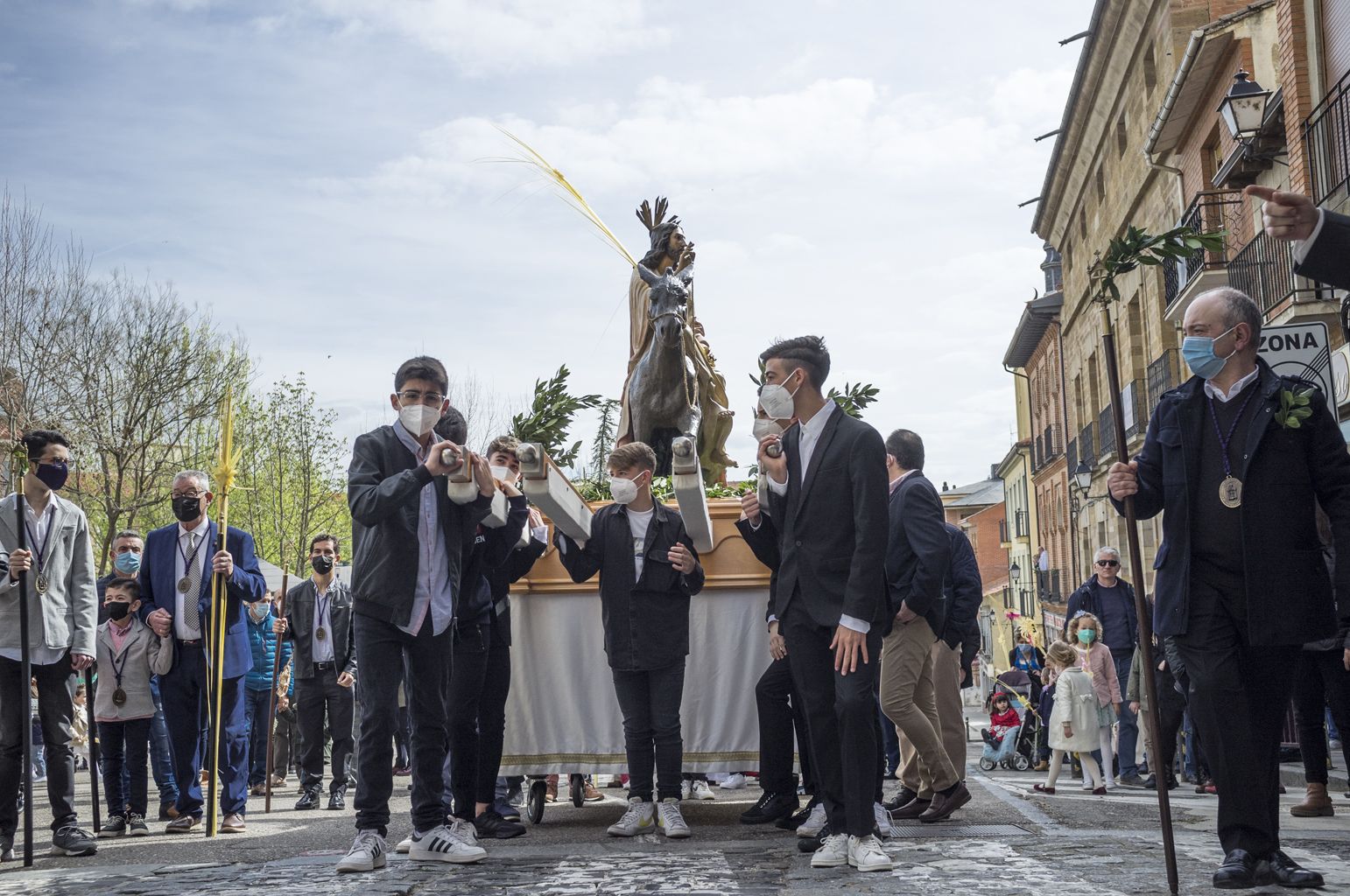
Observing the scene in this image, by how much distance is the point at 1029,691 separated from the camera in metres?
14.8

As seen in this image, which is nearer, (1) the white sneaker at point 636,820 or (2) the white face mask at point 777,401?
(2) the white face mask at point 777,401

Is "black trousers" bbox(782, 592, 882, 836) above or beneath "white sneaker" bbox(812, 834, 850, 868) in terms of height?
above

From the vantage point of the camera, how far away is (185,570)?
830cm

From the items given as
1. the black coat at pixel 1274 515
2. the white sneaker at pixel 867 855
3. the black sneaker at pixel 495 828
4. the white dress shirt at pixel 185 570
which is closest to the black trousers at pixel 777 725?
the black sneaker at pixel 495 828

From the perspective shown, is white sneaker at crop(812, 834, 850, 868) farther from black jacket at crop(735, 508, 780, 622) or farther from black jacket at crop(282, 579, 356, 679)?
black jacket at crop(282, 579, 356, 679)

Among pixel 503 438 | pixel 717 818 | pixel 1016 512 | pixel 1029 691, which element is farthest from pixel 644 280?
pixel 1016 512

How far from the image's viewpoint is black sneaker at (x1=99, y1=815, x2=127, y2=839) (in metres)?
8.07

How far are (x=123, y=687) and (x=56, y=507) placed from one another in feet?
5.02

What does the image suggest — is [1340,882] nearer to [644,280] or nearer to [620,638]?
[620,638]

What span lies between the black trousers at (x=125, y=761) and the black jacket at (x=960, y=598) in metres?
4.99

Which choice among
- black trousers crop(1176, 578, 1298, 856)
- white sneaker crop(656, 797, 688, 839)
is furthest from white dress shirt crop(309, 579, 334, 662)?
black trousers crop(1176, 578, 1298, 856)

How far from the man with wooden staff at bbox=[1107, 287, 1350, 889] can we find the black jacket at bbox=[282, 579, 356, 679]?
6730mm

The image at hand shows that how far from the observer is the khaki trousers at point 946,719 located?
8078 mm

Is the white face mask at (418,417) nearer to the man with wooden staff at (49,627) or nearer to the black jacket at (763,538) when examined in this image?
the black jacket at (763,538)
